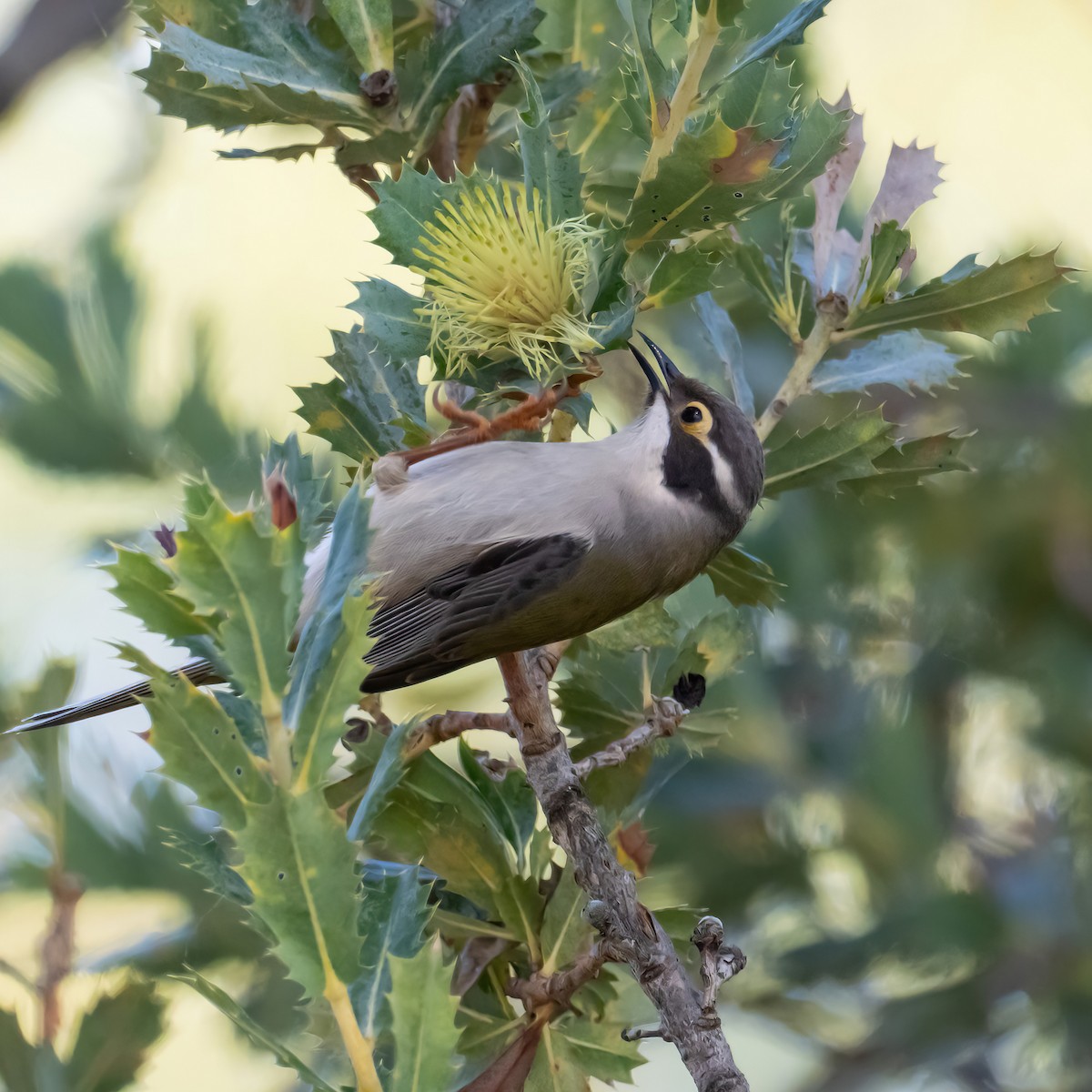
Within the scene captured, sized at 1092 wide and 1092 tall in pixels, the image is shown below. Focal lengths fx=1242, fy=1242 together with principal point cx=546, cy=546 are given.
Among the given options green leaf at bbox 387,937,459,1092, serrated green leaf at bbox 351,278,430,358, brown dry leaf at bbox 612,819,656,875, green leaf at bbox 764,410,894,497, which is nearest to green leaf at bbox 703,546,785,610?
green leaf at bbox 764,410,894,497

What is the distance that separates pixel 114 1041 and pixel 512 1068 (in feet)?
0.81

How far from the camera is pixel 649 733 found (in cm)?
75

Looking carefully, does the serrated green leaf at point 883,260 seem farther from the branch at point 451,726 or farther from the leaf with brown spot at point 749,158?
the branch at point 451,726

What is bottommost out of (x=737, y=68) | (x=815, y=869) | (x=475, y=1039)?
(x=815, y=869)

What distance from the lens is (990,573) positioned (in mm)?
1596

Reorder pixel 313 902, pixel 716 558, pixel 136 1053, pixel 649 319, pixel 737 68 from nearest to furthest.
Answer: pixel 313 902
pixel 737 68
pixel 136 1053
pixel 716 558
pixel 649 319

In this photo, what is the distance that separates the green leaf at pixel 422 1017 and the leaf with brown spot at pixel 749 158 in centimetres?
37

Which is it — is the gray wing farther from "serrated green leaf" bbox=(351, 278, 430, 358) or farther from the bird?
"serrated green leaf" bbox=(351, 278, 430, 358)

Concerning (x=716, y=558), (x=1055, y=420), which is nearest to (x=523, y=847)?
(x=716, y=558)

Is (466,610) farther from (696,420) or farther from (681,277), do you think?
(681,277)

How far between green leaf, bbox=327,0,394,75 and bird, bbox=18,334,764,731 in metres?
0.41

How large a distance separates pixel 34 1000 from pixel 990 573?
48.4 inches

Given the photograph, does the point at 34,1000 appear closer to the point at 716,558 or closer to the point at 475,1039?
the point at 475,1039

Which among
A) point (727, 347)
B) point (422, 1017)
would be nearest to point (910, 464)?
point (727, 347)
